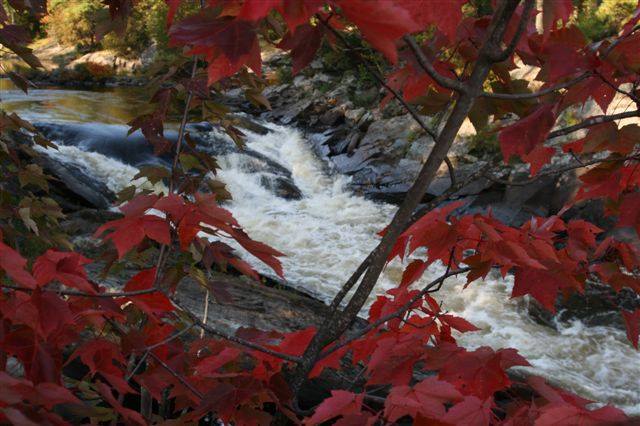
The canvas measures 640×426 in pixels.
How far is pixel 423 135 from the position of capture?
27.5 ft

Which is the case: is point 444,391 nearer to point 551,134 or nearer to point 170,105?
point 551,134

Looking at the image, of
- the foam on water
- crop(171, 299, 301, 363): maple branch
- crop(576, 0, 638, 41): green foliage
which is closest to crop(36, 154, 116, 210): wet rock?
the foam on water

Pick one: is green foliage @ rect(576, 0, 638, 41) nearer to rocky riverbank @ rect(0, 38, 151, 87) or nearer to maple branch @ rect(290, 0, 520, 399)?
maple branch @ rect(290, 0, 520, 399)

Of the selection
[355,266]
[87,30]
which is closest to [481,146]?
[355,266]

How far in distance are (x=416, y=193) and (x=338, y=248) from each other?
5.00 meters

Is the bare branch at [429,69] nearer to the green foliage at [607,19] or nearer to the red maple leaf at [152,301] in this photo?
the red maple leaf at [152,301]

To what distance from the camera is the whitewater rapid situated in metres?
3.73

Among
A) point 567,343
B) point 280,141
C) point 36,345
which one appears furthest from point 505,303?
point 280,141

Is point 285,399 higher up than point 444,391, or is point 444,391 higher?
point 444,391

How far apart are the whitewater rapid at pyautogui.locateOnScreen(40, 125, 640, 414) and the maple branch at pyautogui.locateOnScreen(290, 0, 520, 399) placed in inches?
52.2

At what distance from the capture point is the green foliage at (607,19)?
940 cm

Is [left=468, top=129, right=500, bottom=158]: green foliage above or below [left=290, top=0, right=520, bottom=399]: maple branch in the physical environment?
above

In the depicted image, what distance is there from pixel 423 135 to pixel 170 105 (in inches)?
284

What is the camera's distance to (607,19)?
385 inches
